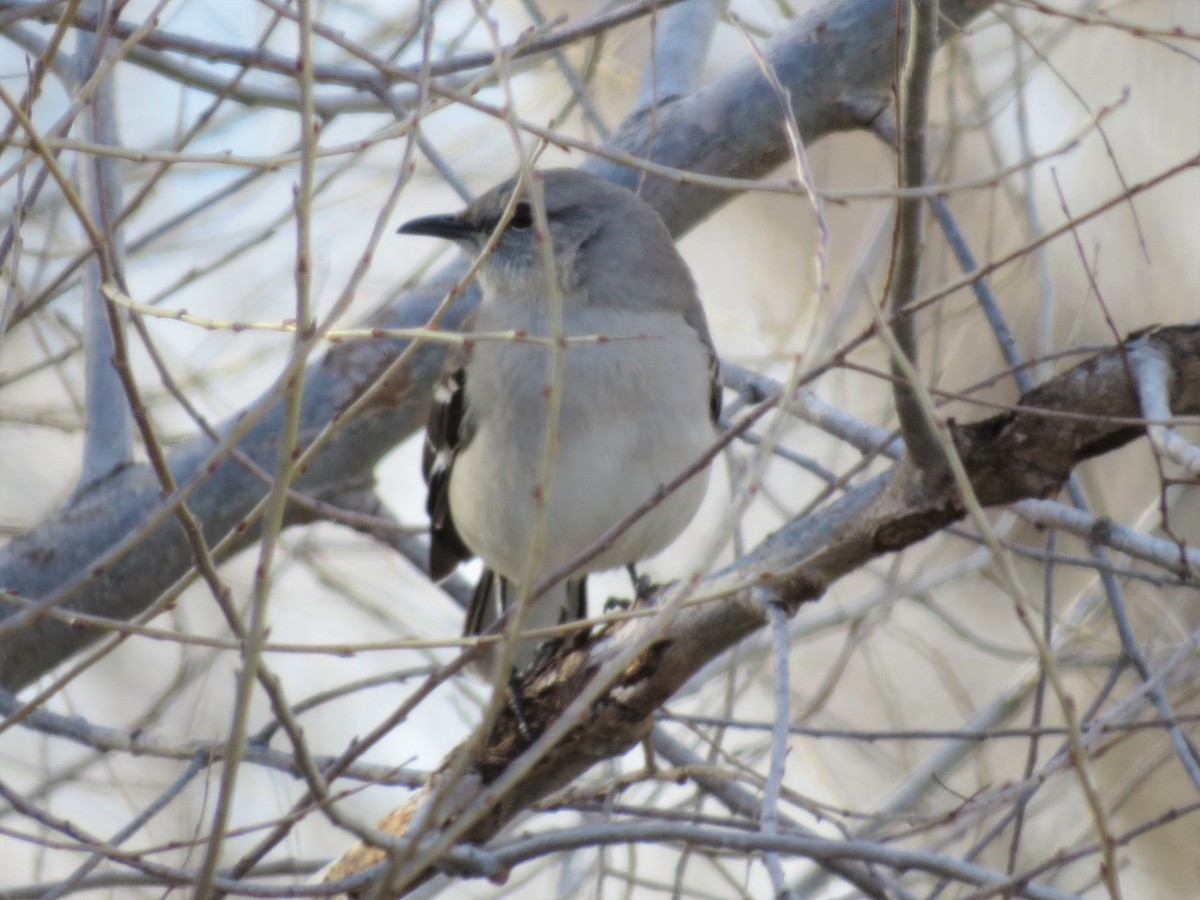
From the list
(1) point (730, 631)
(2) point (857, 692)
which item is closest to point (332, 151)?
(1) point (730, 631)

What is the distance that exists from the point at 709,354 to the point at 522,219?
1.00m

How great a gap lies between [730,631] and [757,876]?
5481 mm

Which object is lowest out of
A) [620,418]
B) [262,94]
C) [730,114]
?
[620,418]

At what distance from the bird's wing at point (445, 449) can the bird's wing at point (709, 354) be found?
0.91 m

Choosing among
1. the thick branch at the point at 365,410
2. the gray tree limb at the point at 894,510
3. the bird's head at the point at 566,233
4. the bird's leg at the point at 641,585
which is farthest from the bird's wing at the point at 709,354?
the gray tree limb at the point at 894,510

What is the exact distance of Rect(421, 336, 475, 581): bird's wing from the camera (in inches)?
204

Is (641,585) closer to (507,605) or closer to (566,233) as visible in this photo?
(507,605)

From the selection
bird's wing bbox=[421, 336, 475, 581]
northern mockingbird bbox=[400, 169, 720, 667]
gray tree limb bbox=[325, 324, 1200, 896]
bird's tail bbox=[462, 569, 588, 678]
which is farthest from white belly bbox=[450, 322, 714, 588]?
gray tree limb bbox=[325, 324, 1200, 896]

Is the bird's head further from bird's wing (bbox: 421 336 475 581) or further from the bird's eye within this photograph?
bird's wing (bbox: 421 336 475 581)

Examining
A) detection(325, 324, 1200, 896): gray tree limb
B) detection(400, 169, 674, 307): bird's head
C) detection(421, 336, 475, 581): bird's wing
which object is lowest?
detection(325, 324, 1200, 896): gray tree limb

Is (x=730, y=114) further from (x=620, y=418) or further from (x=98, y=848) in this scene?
(x=98, y=848)

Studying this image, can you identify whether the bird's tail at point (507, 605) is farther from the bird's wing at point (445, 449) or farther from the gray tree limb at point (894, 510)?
the gray tree limb at point (894, 510)

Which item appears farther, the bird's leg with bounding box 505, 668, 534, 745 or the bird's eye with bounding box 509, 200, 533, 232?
the bird's eye with bounding box 509, 200, 533, 232

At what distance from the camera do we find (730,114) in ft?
17.1
